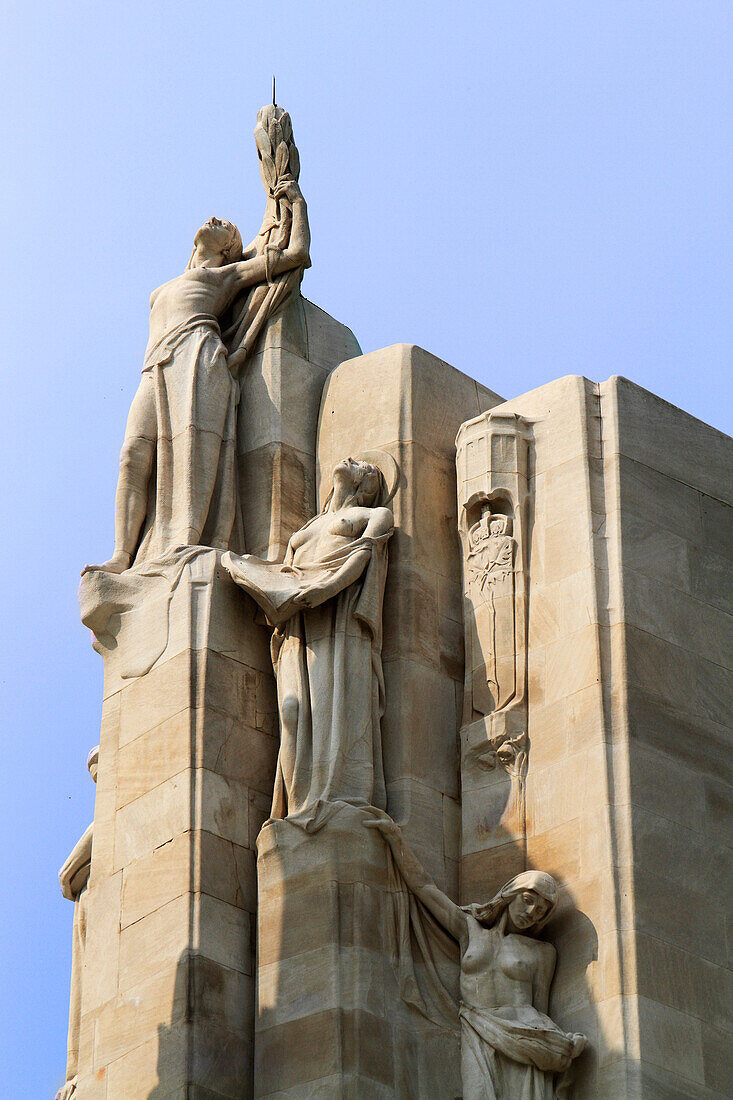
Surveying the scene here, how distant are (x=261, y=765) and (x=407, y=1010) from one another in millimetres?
2452

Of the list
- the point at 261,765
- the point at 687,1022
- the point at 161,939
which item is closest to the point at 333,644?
the point at 261,765

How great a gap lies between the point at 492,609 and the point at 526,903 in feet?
8.77

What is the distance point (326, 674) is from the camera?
71.9 ft

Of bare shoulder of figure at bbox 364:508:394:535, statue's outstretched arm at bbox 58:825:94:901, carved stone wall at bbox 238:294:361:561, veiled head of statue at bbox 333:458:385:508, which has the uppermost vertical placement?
carved stone wall at bbox 238:294:361:561

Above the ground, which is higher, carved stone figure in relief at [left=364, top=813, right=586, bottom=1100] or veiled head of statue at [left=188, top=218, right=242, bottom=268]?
veiled head of statue at [left=188, top=218, right=242, bottom=268]

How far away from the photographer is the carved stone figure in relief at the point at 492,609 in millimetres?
22281

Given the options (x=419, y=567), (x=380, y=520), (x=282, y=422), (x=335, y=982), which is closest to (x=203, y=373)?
(x=282, y=422)

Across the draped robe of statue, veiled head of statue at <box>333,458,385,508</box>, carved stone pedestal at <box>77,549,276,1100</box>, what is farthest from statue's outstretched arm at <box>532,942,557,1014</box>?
veiled head of statue at <box>333,458,385,508</box>

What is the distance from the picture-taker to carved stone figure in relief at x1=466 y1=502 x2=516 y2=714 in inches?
877

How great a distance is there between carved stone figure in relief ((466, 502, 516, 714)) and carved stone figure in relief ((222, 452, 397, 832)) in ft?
2.51

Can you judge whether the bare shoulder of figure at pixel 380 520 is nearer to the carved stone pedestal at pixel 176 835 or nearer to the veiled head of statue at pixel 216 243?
the carved stone pedestal at pixel 176 835

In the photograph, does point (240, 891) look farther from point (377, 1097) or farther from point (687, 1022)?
point (687, 1022)

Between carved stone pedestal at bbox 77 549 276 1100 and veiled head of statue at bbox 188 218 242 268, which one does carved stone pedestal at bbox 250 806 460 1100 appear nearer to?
carved stone pedestal at bbox 77 549 276 1100

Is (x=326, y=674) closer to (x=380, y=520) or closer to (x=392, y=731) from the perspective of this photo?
(x=392, y=731)
